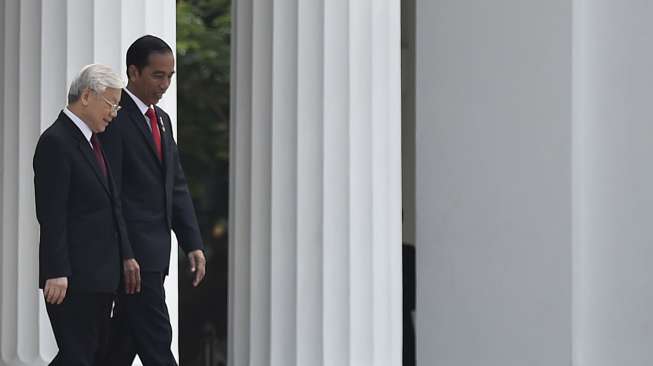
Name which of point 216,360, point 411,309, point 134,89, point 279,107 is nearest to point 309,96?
point 279,107

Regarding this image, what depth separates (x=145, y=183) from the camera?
1414 centimetres

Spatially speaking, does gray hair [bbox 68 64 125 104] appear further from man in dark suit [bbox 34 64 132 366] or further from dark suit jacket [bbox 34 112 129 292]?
dark suit jacket [bbox 34 112 129 292]

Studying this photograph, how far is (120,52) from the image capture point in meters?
15.9

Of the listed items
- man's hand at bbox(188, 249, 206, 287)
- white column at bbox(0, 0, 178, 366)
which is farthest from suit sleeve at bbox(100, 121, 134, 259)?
white column at bbox(0, 0, 178, 366)

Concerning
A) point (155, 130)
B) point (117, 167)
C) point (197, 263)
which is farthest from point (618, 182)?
point (117, 167)

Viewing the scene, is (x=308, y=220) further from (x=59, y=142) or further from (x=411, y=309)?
(x=411, y=309)

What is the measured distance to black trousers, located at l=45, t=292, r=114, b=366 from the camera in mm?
13719

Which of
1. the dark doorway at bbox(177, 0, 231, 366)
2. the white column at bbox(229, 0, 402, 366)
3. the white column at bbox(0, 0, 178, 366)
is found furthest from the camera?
the dark doorway at bbox(177, 0, 231, 366)

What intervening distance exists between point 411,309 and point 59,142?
51.6ft

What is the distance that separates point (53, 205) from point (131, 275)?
1.03 m

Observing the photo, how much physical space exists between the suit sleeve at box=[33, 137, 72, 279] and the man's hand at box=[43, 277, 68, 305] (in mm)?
46

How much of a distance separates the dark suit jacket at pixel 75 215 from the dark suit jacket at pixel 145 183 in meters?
0.26

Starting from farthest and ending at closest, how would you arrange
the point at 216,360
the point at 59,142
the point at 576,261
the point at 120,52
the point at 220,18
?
1. the point at 220,18
2. the point at 216,360
3. the point at 576,261
4. the point at 120,52
5. the point at 59,142

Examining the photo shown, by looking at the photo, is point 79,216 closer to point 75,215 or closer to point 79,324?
point 75,215
